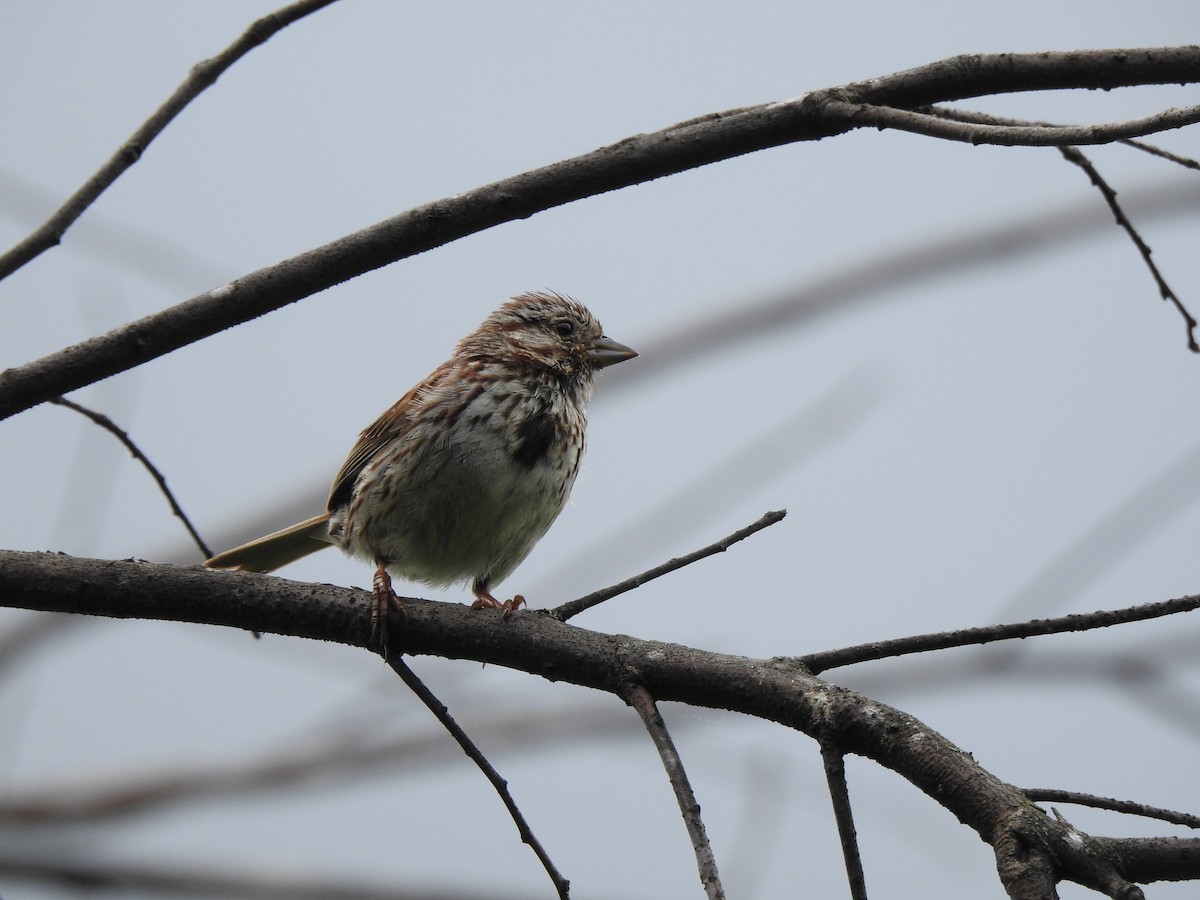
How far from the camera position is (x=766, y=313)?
18.6 feet

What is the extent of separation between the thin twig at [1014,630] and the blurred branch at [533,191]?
98cm

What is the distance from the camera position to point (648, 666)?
218 cm

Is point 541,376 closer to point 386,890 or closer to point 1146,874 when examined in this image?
point 386,890

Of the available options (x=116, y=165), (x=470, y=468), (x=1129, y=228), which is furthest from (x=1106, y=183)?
(x=116, y=165)

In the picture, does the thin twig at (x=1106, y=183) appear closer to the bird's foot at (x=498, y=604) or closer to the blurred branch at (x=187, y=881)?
the bird's foot at (x=498, y=604)

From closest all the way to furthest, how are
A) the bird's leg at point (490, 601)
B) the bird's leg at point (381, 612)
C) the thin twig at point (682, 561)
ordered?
the thin twig at point (682, 561), the bird's leg at point (381, 612), the bird's leg at point (490, 601)

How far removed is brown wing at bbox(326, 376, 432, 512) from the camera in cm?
405

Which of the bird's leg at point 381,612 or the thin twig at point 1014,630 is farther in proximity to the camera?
the bird's leg at point 381,612

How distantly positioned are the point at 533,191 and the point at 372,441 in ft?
6.50

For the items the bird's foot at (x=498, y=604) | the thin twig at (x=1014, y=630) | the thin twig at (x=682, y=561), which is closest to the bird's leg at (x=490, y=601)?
the bird's foot at (x=498, y=604)

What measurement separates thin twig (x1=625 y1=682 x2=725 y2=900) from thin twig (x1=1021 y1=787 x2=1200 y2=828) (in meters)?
0.52

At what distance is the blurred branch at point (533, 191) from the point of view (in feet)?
7.48

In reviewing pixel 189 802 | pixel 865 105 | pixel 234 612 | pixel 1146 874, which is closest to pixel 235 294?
pixel 234 612

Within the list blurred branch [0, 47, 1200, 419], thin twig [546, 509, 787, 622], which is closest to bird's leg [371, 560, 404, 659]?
thin twig [546, 509, 787, 622]
